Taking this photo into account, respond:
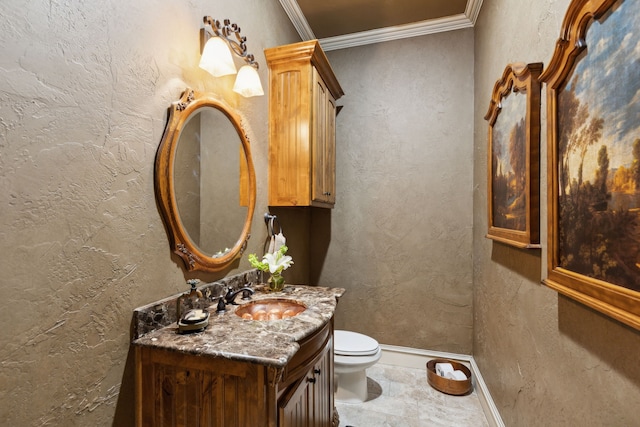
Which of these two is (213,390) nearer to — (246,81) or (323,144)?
(246,81)

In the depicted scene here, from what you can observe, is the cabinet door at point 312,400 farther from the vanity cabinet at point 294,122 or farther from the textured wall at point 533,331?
the vanity cabinet at point 294,122

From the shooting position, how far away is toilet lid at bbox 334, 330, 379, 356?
80.7 inches

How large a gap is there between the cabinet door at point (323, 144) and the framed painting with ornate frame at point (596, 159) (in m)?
1.36

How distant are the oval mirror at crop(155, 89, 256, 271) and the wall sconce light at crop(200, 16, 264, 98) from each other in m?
0.15

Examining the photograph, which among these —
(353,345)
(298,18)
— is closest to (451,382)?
(353,345)

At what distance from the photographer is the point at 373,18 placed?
2.58 meters

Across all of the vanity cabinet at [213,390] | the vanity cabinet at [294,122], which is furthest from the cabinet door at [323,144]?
the vanity cabinet at [213,390]

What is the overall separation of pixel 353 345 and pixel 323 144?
150 centimetres

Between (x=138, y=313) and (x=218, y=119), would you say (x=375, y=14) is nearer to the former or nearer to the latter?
(x=218, y=119)

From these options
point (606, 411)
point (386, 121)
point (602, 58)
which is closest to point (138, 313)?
point (606, 411)

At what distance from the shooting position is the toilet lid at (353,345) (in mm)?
2051

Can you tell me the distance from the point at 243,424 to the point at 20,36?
128cm

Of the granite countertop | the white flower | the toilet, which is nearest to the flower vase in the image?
the white flower

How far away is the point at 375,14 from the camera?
8.30 ft
